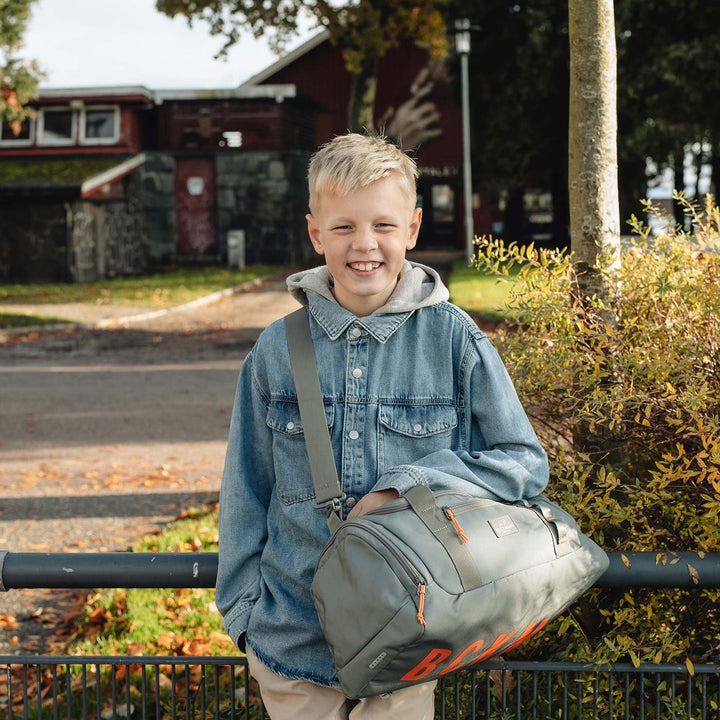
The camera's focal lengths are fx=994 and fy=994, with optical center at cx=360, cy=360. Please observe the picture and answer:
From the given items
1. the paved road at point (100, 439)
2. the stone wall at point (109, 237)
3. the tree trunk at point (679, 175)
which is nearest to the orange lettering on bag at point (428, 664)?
the paved road at point (100, 439)

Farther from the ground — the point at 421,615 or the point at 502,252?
the point at 502,252

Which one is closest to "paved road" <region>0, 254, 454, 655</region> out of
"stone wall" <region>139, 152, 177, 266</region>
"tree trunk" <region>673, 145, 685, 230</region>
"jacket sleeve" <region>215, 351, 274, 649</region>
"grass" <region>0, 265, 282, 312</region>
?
"jacket sleeve" <region>215, 351, 274, 649</region>

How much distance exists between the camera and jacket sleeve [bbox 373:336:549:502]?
2078 mm

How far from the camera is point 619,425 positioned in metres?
2.83

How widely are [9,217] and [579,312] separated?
2761 centimetres

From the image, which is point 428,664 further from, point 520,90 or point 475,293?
point 520,90

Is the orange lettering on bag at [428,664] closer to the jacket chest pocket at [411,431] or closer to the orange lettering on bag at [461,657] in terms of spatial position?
the orange lettering on bag at [461,657]

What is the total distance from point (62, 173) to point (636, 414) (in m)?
28.4

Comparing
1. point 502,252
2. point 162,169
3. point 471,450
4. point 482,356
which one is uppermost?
point 162,169

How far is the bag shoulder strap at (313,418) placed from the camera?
2148mm

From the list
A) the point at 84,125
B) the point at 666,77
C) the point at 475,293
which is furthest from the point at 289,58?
the point at 475,293

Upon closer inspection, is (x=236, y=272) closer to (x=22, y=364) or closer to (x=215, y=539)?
(x=22, y=364)

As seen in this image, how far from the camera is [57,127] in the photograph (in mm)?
31516

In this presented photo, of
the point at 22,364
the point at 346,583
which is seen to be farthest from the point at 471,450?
the point at 22,364
